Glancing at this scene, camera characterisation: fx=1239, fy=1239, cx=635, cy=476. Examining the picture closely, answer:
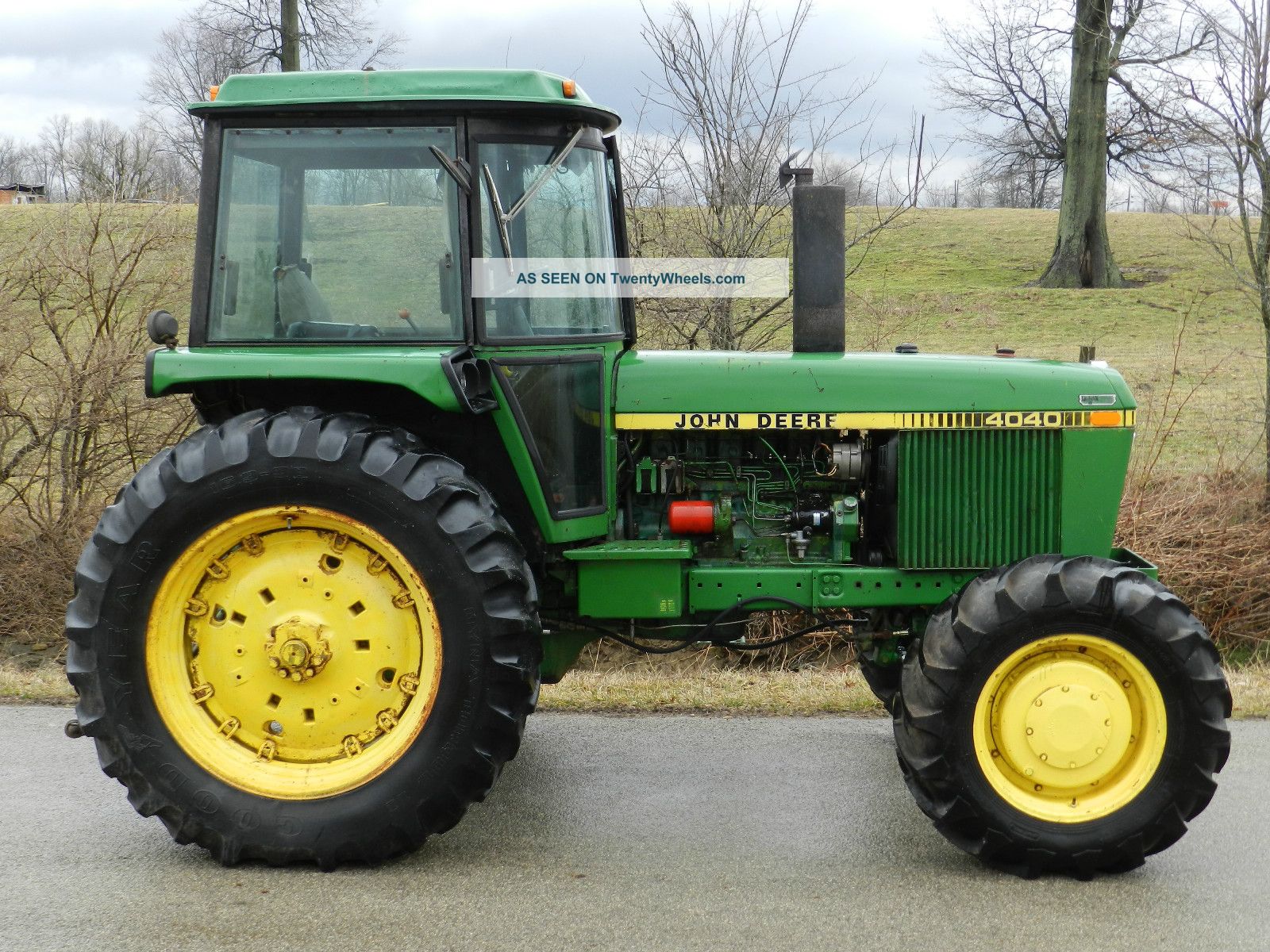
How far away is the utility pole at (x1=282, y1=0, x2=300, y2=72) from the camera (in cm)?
1603

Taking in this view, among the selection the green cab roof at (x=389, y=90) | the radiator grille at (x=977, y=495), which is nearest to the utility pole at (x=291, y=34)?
the green cab roof at (x=389, y=90)

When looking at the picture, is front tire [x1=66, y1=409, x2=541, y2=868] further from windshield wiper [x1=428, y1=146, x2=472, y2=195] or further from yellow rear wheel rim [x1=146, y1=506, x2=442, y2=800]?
windshield wiper [x1=428, y1=146, x2=472, y2=195]

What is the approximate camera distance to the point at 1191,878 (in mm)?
3752

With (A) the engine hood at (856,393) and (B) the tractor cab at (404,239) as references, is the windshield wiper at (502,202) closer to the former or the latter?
(B) the tractor cab at (404,239)

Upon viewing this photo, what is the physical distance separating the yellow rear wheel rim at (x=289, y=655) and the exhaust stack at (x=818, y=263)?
1.73 meters

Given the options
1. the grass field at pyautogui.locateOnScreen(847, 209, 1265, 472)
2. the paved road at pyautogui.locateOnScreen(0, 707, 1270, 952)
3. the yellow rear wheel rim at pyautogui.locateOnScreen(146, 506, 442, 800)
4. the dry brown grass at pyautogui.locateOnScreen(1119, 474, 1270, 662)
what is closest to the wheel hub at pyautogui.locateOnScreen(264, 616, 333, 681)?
the yellow rear wheel rim at pyautogui.locateOnScreen(146, 506, 442, 800)

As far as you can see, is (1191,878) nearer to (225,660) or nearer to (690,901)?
(690,901)

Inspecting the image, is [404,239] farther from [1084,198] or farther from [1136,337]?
[1084,198]

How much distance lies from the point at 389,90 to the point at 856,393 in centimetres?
183

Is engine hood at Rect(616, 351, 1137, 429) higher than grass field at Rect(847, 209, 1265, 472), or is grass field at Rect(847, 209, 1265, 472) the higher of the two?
grass field at Rect(847, 209, 1265, 472)

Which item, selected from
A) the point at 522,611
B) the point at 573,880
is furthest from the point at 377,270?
the point at 573,880

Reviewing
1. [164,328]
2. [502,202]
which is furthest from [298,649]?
[502,202]

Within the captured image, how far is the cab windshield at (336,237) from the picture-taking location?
4.00 meters

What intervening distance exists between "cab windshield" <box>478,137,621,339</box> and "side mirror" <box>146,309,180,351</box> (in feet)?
3.25
